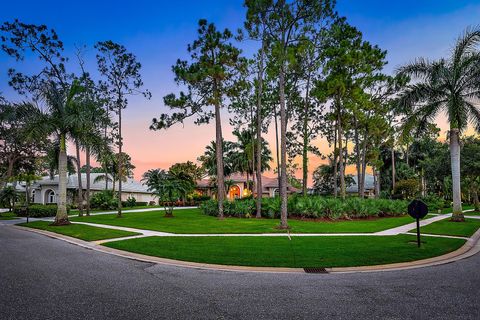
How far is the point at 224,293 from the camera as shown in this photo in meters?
6.11

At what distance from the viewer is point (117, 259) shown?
995cm

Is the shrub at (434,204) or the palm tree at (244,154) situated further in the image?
the palm tree at (244,154)

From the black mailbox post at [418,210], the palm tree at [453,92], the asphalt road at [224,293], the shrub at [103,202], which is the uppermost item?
the palm tree at [453,92]

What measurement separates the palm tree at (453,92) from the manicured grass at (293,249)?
11.1 metres

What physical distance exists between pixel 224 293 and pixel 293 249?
5515 mm

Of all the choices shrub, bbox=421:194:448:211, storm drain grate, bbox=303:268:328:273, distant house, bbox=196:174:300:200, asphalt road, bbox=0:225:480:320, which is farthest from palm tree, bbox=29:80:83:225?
shrub, bbox=421:194:448:211

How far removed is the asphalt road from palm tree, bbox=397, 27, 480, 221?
15.4m

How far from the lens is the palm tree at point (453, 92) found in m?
20.8

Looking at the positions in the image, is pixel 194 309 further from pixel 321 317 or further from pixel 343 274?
pixel 343 274

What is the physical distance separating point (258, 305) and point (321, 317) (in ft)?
3.65

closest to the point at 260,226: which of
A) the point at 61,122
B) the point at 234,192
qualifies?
the point at 61,122

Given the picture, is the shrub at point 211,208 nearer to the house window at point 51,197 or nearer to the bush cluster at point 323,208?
the bush cluster at point 323,208

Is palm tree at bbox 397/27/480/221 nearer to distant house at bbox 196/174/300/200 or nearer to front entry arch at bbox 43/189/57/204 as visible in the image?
distant house at bbox 196/174/300/200

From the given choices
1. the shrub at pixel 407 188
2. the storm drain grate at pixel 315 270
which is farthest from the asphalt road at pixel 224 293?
the shrub at pixel 407 188
